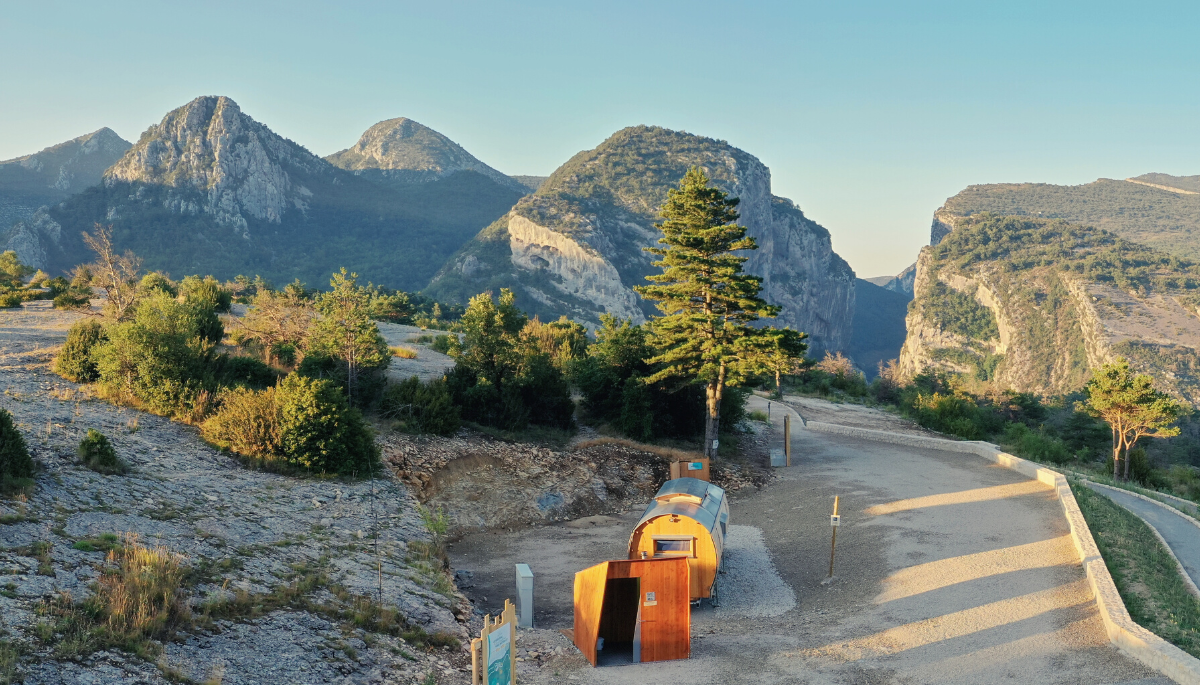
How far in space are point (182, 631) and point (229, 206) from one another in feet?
483

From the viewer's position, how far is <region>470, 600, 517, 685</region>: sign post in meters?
7.67

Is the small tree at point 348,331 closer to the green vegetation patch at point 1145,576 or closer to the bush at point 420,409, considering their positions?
Answer: the bush at point 420,409

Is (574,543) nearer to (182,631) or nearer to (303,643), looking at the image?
(303,643)

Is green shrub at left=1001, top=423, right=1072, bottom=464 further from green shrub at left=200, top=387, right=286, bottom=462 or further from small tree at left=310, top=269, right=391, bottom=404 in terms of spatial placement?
green shrub at left=200, top=387, right=286, bottom=462

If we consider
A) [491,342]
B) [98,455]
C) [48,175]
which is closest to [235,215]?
[48,175]

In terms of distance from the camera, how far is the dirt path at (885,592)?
1017 centimetres

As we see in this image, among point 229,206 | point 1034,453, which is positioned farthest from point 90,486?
point 229,206

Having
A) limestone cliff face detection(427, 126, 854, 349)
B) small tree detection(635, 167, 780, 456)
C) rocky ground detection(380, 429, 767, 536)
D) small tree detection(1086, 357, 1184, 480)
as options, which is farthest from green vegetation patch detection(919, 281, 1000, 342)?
rocky ground detection(380, 429, 767, 536)

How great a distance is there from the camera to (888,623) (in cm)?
1209

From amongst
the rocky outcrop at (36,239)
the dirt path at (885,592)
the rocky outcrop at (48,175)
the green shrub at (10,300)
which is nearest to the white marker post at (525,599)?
the dirt path at (885,592)

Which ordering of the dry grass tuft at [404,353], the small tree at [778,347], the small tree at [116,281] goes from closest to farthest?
1. the small tree at [778,347]
2. the small tree at [116,281]
3. the dry grass tuft at [404,353]

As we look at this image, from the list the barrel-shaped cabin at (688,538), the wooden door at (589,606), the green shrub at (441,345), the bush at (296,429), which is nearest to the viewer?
the wooden door at (589,606)

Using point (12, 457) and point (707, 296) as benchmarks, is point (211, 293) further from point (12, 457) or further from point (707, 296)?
point (12, 457)

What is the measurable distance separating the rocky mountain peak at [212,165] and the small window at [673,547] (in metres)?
142
